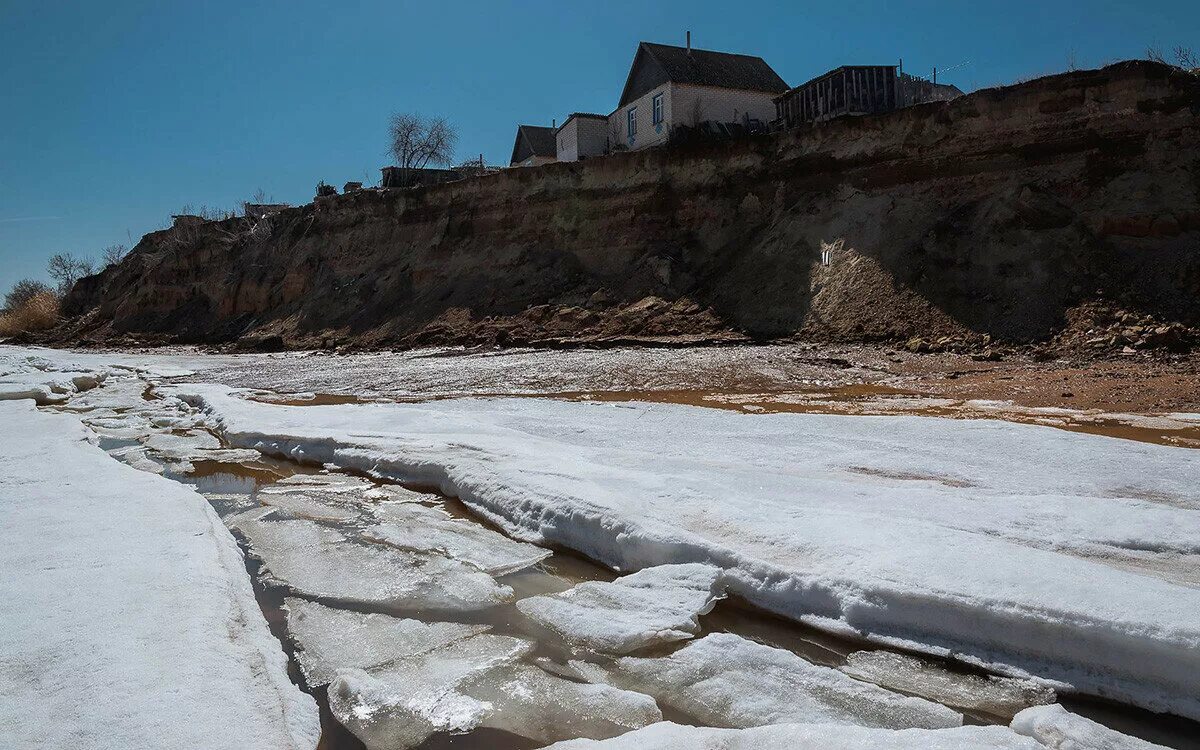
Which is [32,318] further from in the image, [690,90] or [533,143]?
[690,90]

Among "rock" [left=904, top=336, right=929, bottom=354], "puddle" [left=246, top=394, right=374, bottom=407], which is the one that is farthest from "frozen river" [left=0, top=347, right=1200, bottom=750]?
"rock" [left=904, top=336, right=929, bottom=354]

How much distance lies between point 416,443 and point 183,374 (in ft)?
46.0

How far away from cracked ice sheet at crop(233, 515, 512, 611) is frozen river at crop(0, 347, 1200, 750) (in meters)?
0.02

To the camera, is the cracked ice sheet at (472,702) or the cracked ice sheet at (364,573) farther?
the cracked ice sheet at (364,573)

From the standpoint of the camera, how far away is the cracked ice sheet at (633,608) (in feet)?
11.0

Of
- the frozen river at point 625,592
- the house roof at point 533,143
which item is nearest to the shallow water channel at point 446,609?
the frozen river at point 625,592

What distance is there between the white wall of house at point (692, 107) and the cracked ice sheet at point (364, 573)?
23.6m

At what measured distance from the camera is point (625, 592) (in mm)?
3785

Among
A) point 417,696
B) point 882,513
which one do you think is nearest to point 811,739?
point 417,696

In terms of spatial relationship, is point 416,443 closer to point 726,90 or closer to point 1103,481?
point 1103,481

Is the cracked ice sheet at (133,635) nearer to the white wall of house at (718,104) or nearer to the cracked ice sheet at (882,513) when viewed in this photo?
the cracked ice sheet at (882,513)

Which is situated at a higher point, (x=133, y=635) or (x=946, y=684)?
(x=133, y=635)

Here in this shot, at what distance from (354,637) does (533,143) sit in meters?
35.8

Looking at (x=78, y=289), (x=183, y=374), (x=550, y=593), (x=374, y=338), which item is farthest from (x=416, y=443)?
(x=78, y=289)
